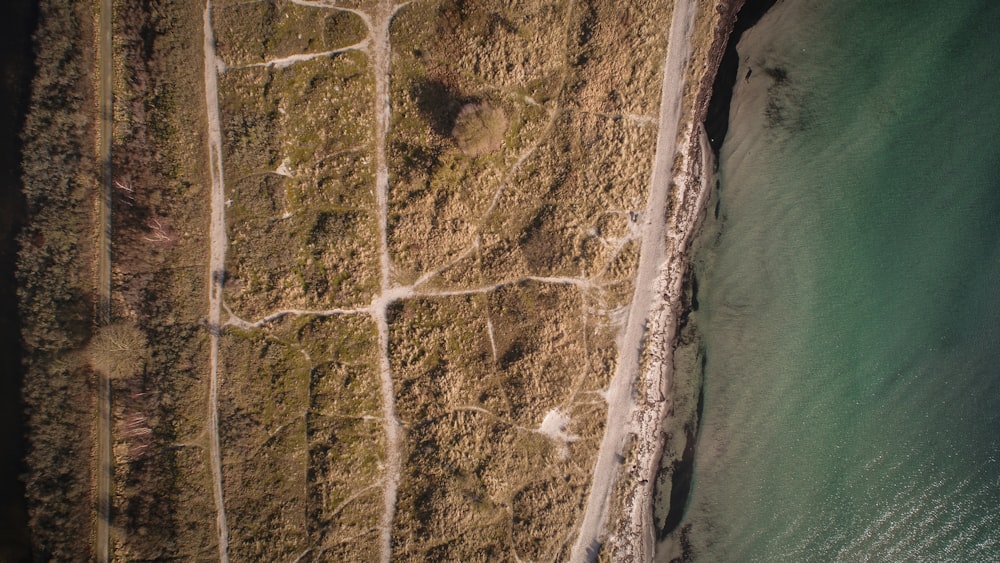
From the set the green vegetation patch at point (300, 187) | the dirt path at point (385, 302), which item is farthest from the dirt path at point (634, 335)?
the green vegetation patch at point (300, 187)

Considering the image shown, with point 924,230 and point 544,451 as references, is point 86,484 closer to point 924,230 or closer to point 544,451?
point 544,451

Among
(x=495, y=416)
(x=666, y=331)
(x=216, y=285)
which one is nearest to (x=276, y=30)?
(x=216, y=285)

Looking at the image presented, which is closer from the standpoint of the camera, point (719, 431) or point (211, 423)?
point (211, 423)

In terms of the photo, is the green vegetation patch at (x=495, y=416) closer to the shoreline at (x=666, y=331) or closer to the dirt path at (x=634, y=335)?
the dirt path at (x=634, y=335)

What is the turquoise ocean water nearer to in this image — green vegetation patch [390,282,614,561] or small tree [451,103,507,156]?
green vegetation patch [390,282,614,561]

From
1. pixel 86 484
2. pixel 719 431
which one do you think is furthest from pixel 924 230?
pixel 86 484

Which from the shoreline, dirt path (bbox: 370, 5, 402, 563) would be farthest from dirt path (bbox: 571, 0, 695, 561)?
dirt path (bbox: 370, 5, 402, 563)

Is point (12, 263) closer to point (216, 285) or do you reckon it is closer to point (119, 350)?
point (119, 350)
